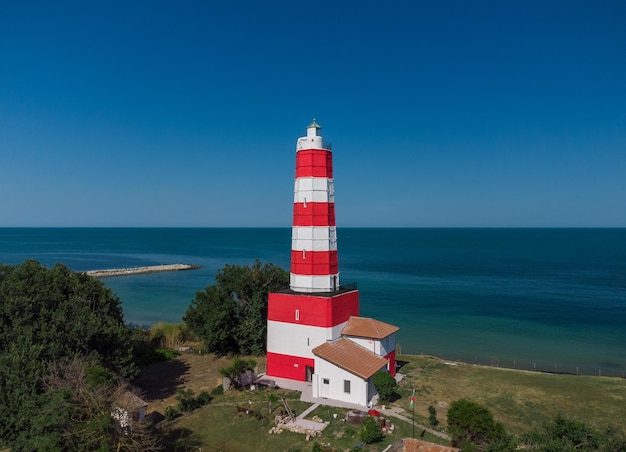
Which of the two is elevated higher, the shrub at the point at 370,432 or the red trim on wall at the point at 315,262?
the red trim on wall at the point at 315,262

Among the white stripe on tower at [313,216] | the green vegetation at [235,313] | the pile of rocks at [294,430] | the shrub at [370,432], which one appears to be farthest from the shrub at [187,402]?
the shrub at [370,432]

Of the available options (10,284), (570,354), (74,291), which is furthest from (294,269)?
(570,354)

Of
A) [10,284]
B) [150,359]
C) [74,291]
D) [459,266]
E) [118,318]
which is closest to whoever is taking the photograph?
[10,284]

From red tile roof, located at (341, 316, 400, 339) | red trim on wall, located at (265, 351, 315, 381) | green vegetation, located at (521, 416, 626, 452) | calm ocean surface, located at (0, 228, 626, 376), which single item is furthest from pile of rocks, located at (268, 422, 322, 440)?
calm ocean surface, located at (0, 228, 626, 376)

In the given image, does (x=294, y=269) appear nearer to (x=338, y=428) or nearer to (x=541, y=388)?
(x=338, y=428)

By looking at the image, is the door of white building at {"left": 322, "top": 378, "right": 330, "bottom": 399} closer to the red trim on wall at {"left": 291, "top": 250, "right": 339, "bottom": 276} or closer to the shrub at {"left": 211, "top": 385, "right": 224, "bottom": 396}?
the shrub at {"left": 211, "top": 385, "right": 224, "bottom": 396}

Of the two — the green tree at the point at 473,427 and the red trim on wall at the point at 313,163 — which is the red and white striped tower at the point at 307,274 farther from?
the green tree at the point at 473,427
